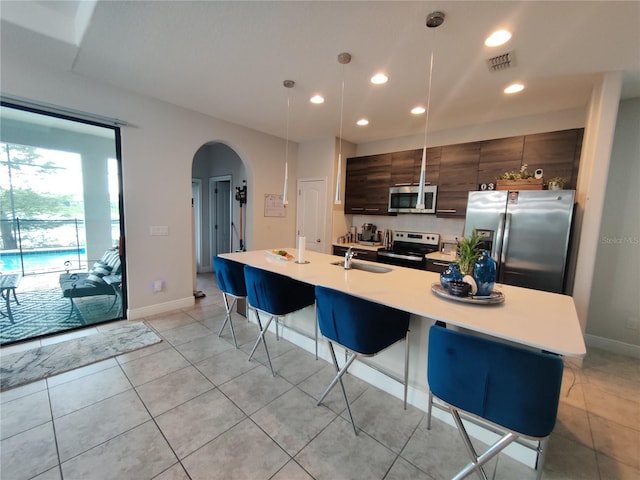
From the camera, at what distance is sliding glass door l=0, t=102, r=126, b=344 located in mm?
2545

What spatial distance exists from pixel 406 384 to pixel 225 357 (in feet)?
5.43

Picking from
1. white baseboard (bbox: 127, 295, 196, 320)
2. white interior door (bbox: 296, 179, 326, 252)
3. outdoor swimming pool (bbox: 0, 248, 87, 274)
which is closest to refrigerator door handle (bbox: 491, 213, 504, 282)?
white interior door (bbox: 296, 179, 326, 252)

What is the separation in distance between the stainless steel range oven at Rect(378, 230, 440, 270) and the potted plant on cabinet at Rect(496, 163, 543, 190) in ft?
3.81

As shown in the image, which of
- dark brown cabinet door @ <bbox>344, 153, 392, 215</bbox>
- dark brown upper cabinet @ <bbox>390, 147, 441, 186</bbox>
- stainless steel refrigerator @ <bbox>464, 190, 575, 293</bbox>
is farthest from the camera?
dark brown cabinet door @ <bbox>344, 153, 392, 215</bbox>

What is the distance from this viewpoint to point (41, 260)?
278 cm

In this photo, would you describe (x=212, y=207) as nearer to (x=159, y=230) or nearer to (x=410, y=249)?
(x=159, y=230)

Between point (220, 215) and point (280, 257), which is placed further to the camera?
point (220, 215)

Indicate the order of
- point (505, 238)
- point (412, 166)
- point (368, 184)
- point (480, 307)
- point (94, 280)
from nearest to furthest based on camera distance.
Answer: point (480, 307) < point (505, 238) < point (94, 280) < point (412, 166) < point (368, 184)

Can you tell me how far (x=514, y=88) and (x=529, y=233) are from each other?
4.76 feet

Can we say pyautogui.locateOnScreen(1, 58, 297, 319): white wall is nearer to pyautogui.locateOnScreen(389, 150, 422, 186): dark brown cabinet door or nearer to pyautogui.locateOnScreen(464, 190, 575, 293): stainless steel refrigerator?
pyautogui.locateOnScreen(389, 150, 422, 186): dark brown cabinet door

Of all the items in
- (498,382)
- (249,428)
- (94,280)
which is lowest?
(249,428)

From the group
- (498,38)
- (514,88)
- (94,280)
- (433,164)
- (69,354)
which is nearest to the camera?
(498,38)

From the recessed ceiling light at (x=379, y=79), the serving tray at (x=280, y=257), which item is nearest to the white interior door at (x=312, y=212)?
the serving tray at (x=280, y=257)

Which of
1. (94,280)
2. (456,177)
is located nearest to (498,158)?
(456,177)
